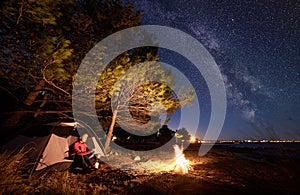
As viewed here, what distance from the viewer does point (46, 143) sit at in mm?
6438

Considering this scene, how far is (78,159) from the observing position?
7195 millimetres

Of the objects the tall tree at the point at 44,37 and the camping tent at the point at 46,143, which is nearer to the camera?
the tall tree at the point at 44,37

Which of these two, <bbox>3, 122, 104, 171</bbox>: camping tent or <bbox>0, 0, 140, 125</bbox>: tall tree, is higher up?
<bbox>0, 0, 140, 125</bbox>: tall tree

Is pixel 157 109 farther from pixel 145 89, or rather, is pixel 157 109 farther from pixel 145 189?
pixel 145 189

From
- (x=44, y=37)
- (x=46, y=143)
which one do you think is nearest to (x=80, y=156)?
(x=46, y=143)

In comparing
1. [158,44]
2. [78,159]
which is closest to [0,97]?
[78,159]

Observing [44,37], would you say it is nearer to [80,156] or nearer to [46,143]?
[46,143]

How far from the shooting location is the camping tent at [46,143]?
6199mm

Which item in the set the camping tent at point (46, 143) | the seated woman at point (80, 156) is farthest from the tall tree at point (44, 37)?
the seated woman at point (80, 156)

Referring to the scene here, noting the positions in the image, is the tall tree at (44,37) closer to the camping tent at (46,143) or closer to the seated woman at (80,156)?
the camping tent at (46,143)

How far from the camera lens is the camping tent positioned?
244 inches

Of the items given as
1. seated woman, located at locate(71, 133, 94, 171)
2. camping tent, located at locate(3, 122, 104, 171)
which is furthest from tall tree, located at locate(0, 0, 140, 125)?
seated woman, located at locate(71, 133, 94, 171)

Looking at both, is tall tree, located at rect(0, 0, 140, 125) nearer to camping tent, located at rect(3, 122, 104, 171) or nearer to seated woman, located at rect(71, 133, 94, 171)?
camping tent, located at rect(3, 122, 104, 171)

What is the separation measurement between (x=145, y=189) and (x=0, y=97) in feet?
34.5
